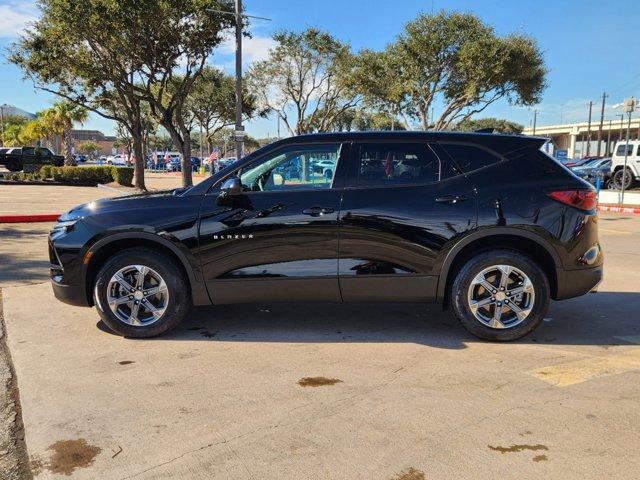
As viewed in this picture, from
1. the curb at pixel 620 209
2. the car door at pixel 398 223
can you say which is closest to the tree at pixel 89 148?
the curb at pixel 620 209

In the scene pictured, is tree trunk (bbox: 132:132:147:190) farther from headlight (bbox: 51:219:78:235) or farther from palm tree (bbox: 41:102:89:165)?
headlight (bbox: 51:219:78:235)

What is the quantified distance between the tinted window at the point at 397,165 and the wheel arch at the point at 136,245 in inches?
63.0

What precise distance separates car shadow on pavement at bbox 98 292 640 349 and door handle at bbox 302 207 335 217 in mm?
1101

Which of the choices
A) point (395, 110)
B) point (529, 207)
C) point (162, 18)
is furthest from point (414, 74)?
point (529, 207)

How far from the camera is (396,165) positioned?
15.2 feet

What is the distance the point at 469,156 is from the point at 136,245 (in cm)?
294

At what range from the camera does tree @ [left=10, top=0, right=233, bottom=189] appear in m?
18.3

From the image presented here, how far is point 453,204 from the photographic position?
450cm

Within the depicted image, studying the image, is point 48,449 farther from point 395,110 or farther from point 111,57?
point 395,110

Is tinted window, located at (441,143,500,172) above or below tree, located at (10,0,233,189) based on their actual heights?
below

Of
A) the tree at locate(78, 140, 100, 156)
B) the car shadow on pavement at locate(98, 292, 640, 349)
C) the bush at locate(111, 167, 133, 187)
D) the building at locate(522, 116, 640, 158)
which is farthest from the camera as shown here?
the tree at locate(78, 140, 100, 156)

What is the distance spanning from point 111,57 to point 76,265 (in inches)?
738

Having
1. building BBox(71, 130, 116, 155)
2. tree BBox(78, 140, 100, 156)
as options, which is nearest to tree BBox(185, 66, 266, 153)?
tree BBox(78, 140, 100, 156)

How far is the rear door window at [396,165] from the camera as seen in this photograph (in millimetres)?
4602
